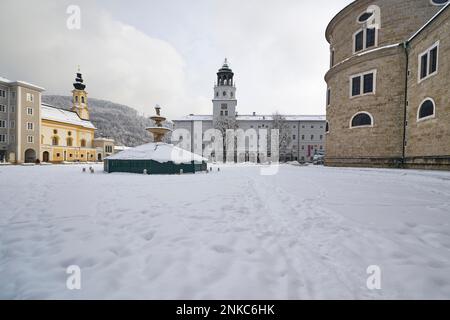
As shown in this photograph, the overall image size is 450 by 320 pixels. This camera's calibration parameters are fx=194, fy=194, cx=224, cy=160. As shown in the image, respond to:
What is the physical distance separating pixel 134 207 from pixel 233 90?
182 ft

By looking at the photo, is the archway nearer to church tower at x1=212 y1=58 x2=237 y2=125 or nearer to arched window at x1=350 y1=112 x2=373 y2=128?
church tower at x1=212 y1=58 x2=237 y2=125

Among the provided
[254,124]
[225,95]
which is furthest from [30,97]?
[254,124]

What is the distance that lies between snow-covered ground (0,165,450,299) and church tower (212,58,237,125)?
→ 52748mm

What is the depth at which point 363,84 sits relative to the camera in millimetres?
19938

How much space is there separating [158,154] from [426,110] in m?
21.6

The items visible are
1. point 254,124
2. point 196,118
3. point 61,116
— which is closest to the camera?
point 61,116

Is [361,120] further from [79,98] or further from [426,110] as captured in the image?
[79,98]

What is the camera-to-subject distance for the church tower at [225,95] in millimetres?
56156

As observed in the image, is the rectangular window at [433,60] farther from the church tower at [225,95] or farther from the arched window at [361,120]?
the church tower at [225,95]

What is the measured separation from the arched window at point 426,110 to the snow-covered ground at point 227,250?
1364 centimetres

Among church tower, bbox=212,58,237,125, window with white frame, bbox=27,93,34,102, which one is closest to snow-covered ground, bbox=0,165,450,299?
window with white frame, bbox=27,93,34,102

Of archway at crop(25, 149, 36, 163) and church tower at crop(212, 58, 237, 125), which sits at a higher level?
church tower at crop(212, 58, 237, 125)

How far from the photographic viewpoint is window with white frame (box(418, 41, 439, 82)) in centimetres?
1433
